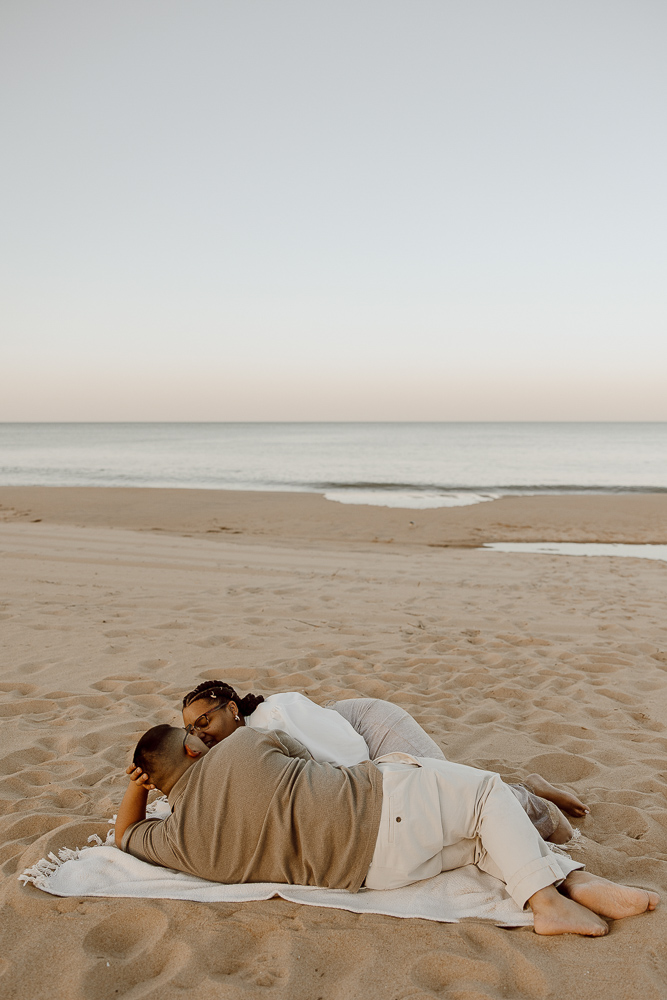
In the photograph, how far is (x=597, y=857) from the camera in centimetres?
270

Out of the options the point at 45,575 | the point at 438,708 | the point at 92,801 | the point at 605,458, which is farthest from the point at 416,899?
the point at 605,458

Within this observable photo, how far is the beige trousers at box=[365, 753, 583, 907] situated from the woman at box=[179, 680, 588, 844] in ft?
1.32

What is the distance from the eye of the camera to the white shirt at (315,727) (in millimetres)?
2973

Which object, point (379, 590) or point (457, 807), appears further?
point (379, 590)

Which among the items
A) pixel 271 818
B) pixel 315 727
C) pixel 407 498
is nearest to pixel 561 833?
pixel 315 727

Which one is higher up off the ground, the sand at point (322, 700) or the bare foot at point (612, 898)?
the bare foot at point (612, 898)

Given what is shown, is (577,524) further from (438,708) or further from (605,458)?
(605,458)

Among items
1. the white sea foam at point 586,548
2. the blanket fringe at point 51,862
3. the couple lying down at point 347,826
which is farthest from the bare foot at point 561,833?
the white sea foam at point 586,548

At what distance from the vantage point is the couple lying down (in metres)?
2.32

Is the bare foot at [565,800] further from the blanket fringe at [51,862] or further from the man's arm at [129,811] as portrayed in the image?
the blanket fringe at [51,862]

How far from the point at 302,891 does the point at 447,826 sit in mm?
573

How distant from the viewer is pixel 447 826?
94.3 inches

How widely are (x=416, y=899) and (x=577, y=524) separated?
13343mm

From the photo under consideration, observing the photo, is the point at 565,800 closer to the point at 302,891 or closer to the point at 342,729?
the point at 342,729
